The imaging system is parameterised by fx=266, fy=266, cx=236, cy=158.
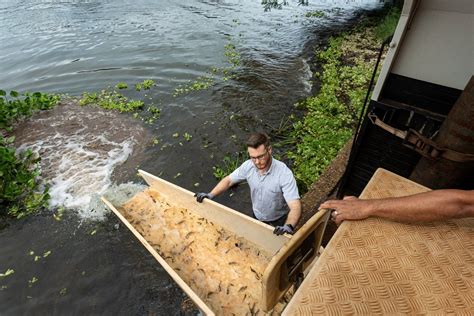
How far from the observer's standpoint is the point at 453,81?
320cm

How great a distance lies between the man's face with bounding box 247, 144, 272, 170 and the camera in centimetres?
390

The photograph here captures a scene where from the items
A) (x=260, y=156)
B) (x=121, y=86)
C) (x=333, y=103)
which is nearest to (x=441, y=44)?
(x=260, y=156)

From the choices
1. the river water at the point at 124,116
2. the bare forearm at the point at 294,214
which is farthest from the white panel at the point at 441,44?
the river water at the point at 124,116

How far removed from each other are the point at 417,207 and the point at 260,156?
2.23 meters

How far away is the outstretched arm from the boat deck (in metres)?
0.06

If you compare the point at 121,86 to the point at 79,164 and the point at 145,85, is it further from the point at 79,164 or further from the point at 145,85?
the point at 79,164

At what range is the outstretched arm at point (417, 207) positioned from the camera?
6.32 feet

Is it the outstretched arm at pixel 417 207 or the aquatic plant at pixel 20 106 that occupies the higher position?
the outstretched arm at pixel 417 207

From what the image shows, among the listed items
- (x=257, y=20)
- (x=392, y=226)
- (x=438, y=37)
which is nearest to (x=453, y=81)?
(x=438, y=37)

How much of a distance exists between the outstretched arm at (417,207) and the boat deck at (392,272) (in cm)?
6

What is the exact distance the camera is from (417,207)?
6.45ft

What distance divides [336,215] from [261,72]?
40.1 ft

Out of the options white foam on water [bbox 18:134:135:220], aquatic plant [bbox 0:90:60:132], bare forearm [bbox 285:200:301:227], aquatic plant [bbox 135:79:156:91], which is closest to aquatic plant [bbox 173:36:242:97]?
aquatic plant [bbox 135:79:156:91]

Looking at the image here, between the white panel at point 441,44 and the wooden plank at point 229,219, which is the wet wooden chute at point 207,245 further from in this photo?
the white panel at point 441,44
